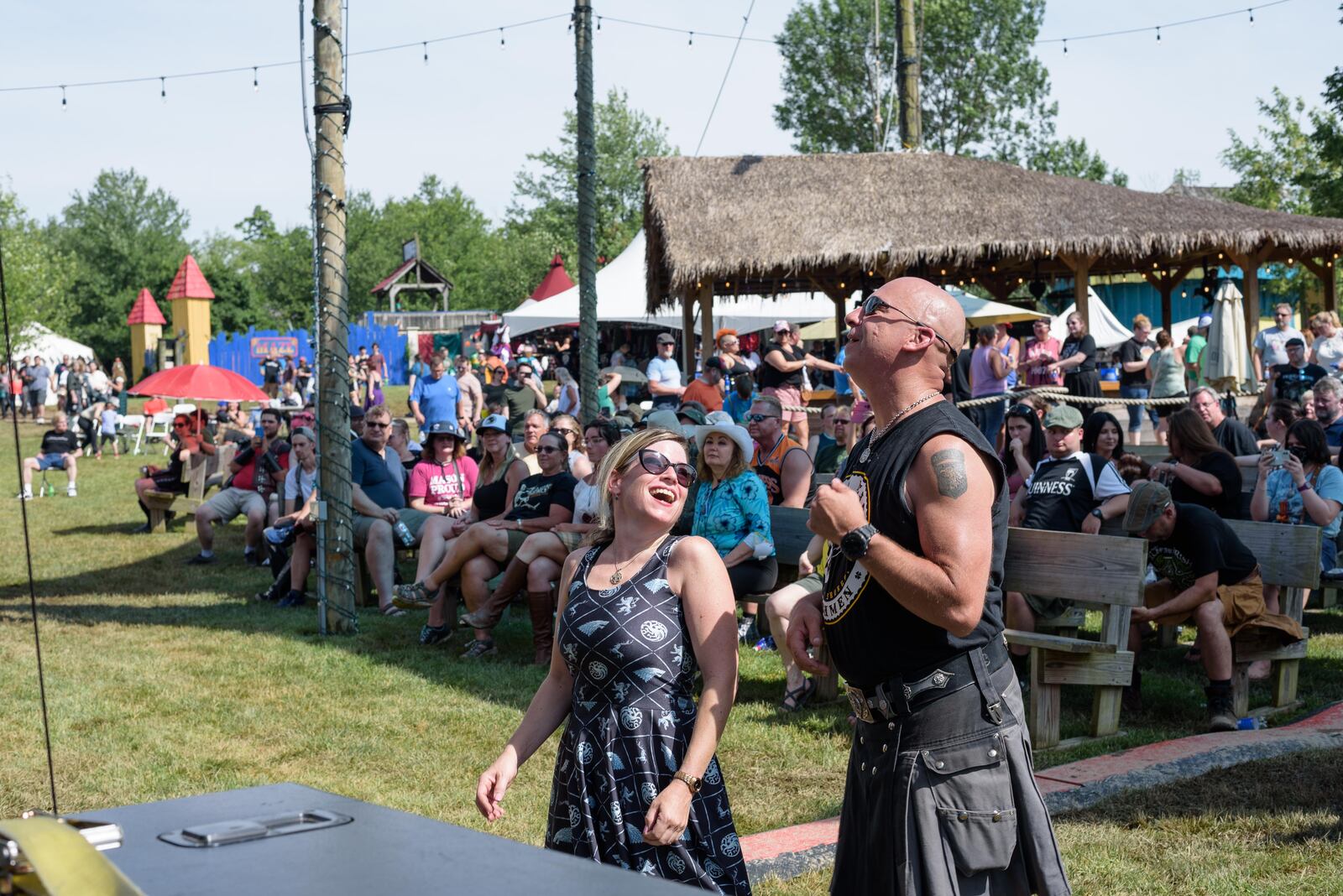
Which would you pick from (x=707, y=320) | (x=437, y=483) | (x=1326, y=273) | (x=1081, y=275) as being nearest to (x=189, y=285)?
(x=707, y=320)

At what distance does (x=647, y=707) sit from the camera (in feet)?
11.0

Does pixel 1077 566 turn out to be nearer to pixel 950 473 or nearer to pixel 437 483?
pixel 950 473

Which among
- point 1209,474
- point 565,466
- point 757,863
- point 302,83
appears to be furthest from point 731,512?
point 302,83

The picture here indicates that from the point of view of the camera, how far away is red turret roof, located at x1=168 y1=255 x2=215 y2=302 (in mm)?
57188

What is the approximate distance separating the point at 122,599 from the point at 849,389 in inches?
377

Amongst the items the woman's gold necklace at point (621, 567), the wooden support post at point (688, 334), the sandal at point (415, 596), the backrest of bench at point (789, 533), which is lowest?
the sandal at point (415, 596)

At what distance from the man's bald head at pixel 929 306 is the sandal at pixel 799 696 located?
4.83 meters

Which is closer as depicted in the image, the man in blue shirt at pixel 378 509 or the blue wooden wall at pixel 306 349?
the man in blue shirt at pixel 378 509

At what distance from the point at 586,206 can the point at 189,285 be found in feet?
154

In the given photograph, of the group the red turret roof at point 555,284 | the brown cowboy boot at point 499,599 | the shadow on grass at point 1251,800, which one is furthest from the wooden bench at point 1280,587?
the red turret roof at point 555,284

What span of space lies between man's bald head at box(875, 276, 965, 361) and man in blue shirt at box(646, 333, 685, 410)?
580 inches

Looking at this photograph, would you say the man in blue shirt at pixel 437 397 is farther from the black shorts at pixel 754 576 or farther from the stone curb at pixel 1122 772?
the stone curb at pixel 1122 772

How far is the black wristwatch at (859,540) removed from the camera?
2688mm

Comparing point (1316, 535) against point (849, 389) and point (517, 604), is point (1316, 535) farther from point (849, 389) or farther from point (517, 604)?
point (849, 389)
